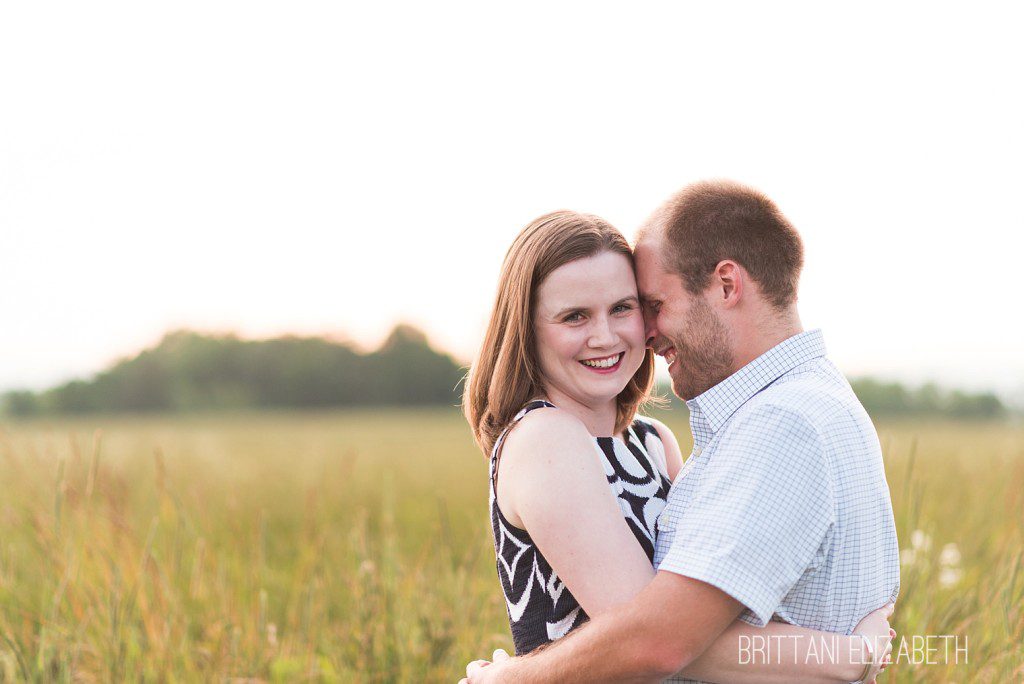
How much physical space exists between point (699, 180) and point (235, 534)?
15.3 feet

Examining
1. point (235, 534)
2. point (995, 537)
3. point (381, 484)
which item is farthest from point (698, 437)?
point (381, 484)

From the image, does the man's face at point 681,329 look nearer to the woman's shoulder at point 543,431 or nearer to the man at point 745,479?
the man at point 745,479

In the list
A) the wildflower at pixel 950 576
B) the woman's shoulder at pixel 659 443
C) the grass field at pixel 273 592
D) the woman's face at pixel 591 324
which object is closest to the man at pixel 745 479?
the woman's face at pixel 591 324

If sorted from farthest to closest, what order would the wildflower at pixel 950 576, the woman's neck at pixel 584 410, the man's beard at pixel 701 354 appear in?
the wildflower at pixel 950 576 < the woman's neck at pixel 584 410 < the man's beard at pixel 701 354

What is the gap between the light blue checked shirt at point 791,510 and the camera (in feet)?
6.68

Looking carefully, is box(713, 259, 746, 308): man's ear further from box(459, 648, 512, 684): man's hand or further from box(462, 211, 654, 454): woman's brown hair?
box(459, 648, 512, 684): man's hand

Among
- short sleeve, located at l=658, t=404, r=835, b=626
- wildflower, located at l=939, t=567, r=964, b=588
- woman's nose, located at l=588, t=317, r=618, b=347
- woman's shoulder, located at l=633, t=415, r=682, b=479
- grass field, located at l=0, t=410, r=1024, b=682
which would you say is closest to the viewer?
short sleeve, located at l=658, t=404, r=835, b=626

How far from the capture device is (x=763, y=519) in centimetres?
204

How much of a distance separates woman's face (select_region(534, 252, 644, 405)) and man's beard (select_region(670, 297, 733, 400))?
179 mm

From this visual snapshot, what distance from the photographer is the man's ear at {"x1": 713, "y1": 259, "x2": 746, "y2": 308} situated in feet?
8.08

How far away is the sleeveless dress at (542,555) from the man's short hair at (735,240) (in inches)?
22.3

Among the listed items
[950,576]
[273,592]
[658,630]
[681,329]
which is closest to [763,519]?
[658,630]

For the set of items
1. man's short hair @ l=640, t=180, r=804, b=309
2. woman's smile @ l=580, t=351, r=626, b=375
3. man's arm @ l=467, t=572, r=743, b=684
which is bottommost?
man's arm @ l=467, t=572, r=743, b=684

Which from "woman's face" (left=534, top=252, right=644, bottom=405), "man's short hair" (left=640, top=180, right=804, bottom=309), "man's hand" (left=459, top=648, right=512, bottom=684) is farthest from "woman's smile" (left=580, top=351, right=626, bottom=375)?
"man's hand" (left=459, top=648, right=512, bottom=684)
